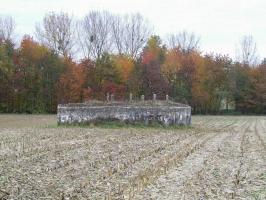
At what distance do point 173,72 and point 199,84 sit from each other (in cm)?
397

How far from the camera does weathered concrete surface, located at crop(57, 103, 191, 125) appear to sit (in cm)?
3459

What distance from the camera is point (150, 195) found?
10.6 metres

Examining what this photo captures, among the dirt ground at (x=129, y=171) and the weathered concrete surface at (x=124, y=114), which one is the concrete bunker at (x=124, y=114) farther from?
the dirt ground at (x=129, y=171)

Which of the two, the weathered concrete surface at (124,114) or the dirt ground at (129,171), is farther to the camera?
the weathered concrete surface at (124,114)

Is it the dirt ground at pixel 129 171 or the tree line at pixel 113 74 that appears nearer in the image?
the dirt ground at pixel 129 171

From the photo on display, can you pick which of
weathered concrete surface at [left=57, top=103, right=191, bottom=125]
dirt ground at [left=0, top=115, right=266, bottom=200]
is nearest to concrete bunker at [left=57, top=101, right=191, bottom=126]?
weathered concrete surface at [left=57, top=103, right=191, bottom=125]

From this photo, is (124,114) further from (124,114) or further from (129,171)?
(129,171)

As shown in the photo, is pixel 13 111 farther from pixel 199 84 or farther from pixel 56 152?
pixel 56 152

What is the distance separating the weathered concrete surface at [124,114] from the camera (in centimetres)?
3459

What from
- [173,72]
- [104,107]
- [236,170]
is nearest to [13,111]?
[173,72]

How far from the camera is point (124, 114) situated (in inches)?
1366

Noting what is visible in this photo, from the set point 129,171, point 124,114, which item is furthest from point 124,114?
point 129,171

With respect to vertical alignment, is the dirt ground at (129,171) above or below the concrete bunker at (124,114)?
below

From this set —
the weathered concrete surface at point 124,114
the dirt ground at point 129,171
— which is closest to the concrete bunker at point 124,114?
the weathered concrete surface at point 124,114
